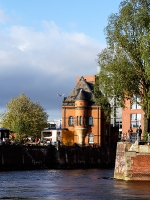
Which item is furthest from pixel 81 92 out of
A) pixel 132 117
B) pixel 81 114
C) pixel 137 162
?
pixel 137 162

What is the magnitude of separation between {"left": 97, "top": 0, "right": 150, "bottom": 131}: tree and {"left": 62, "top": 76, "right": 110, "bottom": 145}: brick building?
71021 mm

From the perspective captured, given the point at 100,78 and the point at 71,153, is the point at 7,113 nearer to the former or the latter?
the point at 71,153

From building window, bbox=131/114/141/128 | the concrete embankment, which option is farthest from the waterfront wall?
Answer: building window, bbox=131/114/141/128

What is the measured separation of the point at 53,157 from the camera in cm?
10925

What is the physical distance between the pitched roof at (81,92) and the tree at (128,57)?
236 feet

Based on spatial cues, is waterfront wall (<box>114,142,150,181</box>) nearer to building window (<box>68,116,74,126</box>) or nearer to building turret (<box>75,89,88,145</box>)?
building turret (<box>75,89,88,145</box>)

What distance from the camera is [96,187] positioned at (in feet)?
169

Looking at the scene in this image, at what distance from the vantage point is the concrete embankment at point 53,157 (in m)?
99.4

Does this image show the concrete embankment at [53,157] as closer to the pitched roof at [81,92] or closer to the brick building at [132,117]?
the brick building at [132,117]

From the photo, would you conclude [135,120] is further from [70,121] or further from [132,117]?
[70,121]

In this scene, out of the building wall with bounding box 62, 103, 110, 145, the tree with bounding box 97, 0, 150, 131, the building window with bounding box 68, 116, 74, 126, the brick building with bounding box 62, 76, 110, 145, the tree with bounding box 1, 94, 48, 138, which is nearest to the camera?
the tree with bounding box 97, 0, 150, 131

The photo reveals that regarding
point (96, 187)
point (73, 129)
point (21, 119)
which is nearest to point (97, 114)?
point (73, 129)

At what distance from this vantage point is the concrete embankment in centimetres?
9938

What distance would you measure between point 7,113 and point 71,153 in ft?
162
